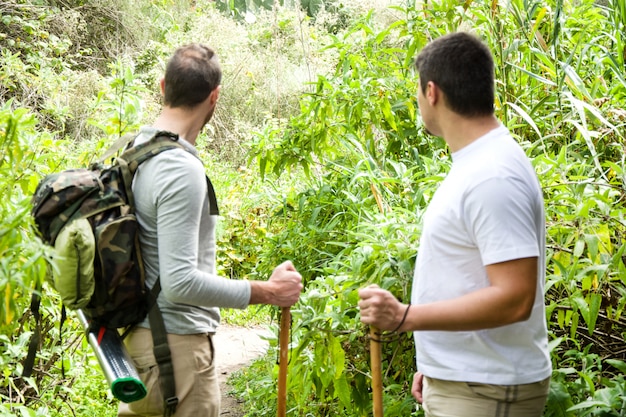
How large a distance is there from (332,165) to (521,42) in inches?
42.9

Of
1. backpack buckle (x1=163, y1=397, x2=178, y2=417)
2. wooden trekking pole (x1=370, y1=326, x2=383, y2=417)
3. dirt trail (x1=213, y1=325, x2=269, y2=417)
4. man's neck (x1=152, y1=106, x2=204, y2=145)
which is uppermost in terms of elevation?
man's neck (x1=152, y1=106, x2=204, y2=145)

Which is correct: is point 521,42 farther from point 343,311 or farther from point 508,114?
point 343,311

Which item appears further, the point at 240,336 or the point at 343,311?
the point at 240,336

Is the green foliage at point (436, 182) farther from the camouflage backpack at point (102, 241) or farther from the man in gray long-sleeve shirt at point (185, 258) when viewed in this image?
the camouflage backpack at point (102, 241)

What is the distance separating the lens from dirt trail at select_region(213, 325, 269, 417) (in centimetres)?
516

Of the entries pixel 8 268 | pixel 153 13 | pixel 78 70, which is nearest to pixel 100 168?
pixel 8 268

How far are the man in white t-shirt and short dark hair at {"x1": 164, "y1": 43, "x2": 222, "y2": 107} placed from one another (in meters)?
0.68

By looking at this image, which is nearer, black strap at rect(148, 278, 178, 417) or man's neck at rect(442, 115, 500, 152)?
man's neck at rect(442, 115, 500, 152)

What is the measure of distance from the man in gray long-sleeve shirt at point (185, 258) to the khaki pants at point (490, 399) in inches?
23.7

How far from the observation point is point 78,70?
32.0 ft

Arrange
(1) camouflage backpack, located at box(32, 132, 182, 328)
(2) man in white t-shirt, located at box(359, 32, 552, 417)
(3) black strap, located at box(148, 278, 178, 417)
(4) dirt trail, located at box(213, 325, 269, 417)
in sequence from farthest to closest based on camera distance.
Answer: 1. (4) dirt trail, located at box(213, 325, 269, 417)
2. (3) black strap, located at box(148, 278, 178, 417)
3. (1) camouflage backpack, located at box(32, 132, 182, 328)
4. (2) man in white t-shirt, located at box(359, 32, 552, 417)

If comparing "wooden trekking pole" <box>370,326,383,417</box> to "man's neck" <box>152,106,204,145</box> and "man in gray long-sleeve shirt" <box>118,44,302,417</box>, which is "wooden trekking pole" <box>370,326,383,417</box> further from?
"man's neck" <box>152,106,204,145</box>

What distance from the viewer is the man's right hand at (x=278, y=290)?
2.28m

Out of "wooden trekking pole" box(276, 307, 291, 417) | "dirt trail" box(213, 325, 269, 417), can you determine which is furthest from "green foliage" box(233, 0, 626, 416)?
"dirt trail" box(213, 325, 269, 417)
